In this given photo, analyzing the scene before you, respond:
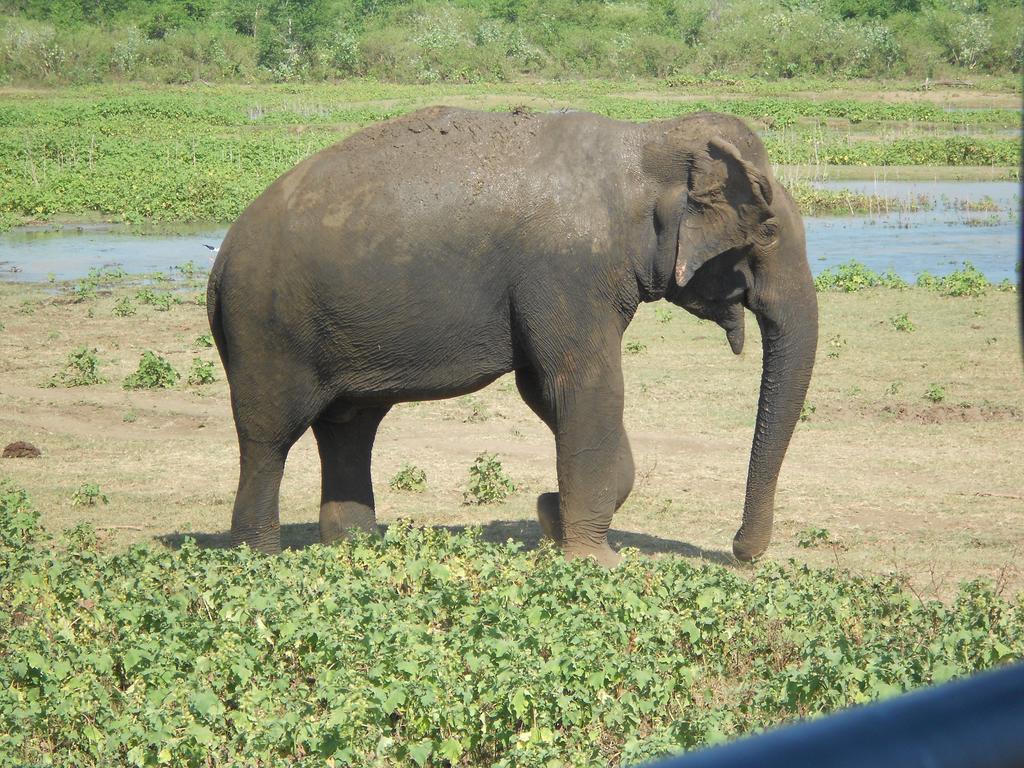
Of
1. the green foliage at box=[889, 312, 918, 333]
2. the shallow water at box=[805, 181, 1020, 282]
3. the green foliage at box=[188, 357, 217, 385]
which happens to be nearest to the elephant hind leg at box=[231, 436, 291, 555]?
the green foliage at box=[188, 357, 217, 385]

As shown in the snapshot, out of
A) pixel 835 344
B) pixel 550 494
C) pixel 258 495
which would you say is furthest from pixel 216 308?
pixel 835 344

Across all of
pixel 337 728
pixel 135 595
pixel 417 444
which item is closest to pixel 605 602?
pixel 337 728

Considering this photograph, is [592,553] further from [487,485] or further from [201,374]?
[201,374]

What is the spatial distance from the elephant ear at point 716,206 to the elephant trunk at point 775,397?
518 mm

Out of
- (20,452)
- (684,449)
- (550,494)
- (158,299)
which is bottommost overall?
(158,299)

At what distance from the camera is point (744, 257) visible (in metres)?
7.03

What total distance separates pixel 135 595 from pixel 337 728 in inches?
76.6

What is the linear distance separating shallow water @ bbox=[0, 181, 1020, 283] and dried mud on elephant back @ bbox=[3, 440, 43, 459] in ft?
30.1

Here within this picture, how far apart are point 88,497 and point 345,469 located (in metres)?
2.41

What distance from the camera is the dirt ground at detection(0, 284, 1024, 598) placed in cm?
846

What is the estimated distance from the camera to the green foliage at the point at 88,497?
9.23 metres

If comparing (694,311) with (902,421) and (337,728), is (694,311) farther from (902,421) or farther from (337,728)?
(902,421)

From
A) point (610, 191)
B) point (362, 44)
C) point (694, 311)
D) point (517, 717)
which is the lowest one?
point (362, 44)

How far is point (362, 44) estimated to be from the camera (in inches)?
2389
